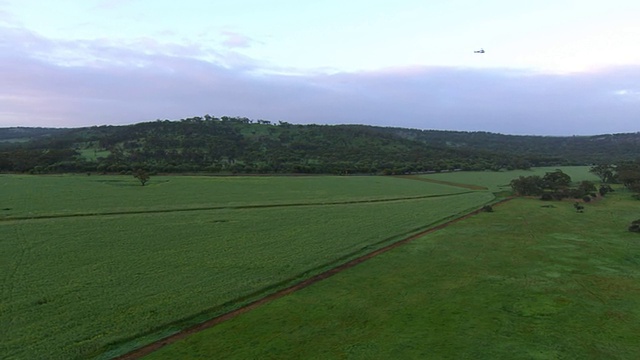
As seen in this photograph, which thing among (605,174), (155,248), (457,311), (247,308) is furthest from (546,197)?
(247,308)

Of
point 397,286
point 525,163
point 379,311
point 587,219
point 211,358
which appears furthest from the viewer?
point 525,163

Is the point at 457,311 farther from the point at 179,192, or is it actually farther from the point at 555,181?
the point at 555,181

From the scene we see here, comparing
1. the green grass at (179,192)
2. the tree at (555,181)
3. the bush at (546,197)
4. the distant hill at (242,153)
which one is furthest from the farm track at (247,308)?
the distant hill at (242,153)

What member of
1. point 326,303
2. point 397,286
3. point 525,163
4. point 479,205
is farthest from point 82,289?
point 525,163

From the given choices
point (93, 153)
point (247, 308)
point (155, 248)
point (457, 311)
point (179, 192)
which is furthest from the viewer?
point (93, 153)

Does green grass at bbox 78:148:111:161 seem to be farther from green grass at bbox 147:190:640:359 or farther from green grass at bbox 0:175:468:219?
green grass at bbox 147:190:640:359

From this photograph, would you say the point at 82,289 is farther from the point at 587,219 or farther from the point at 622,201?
the point at 622,201

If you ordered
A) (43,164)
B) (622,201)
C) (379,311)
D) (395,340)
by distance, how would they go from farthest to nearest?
(43,164), (622,201), (379,311), (395,340)
